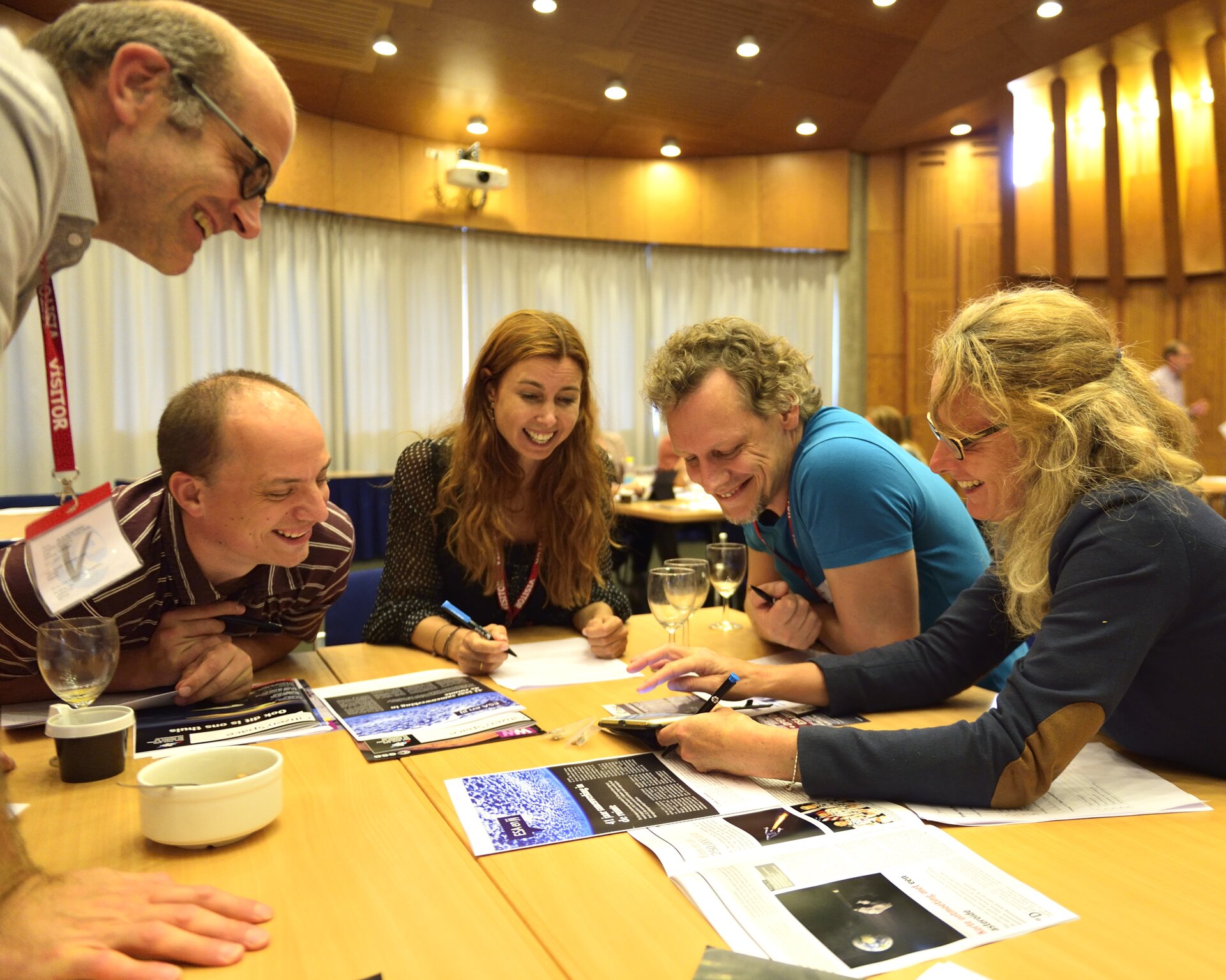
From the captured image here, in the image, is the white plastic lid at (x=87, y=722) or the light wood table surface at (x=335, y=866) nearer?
the light wood table surface at (x=335, y=866)

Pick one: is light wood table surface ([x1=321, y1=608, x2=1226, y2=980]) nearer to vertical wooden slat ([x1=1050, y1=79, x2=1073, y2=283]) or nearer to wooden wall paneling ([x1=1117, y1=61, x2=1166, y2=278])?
vertical wooden slat ([x1=1050, y1=79, x2=1073, y2=283])

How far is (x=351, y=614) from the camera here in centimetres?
237

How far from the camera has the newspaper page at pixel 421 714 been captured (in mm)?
1364

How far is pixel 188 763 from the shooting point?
1.09 m

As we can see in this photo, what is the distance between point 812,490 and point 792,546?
0.33m

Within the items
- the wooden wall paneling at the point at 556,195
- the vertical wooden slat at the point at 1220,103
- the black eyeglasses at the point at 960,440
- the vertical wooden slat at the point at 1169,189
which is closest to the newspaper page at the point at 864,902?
the black eyeglasses at the point at 960,440

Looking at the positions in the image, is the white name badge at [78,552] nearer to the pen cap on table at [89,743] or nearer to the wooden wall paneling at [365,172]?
the pen cap on table at [89,743]

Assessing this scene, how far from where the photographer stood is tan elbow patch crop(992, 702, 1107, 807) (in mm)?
1093

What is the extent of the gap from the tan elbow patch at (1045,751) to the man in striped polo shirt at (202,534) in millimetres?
1201

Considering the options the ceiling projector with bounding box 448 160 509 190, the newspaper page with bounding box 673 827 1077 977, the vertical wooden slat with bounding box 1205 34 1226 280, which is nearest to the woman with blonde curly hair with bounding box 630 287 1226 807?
the newspaper page with bounding box 673 827 1077 977

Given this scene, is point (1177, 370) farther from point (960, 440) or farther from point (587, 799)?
point (587, 799)

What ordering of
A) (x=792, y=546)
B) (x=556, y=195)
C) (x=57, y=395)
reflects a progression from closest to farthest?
(x=57, y=395) → (x=792, y=546) → (x=556, y=195)

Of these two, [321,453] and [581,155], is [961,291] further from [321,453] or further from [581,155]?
[321,453]

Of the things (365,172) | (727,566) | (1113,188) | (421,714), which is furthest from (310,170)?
(1113,188)
